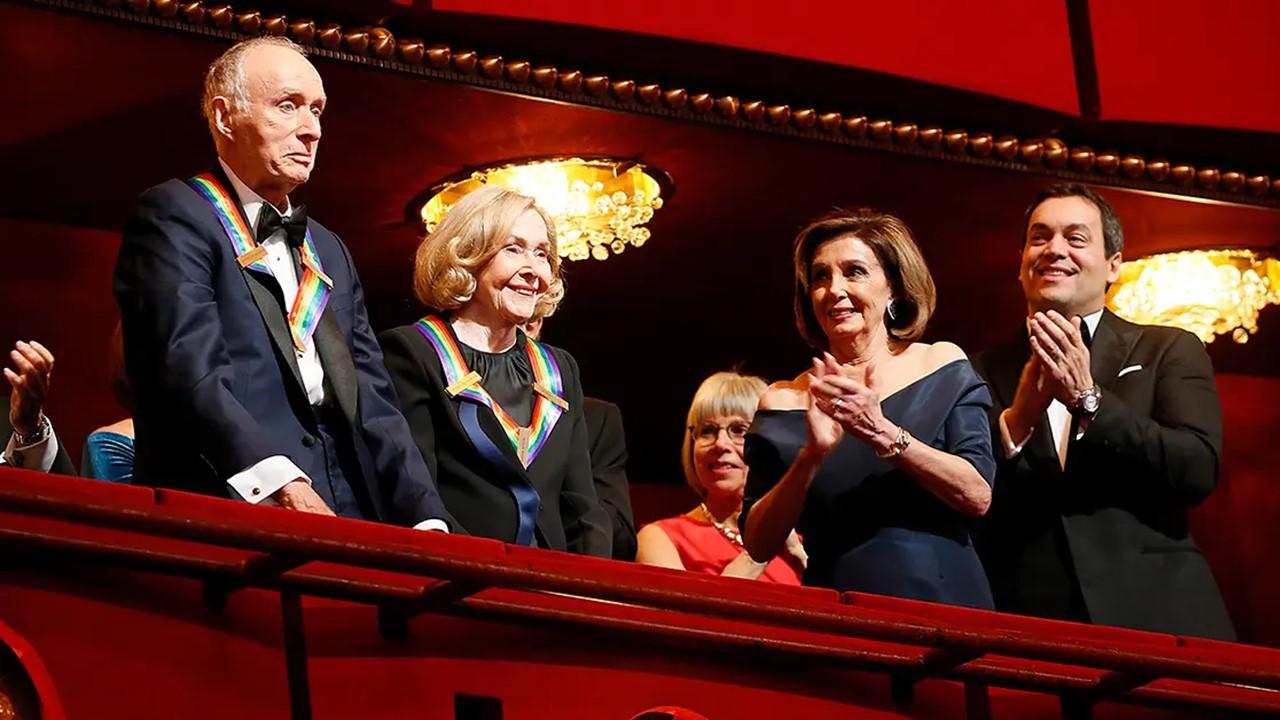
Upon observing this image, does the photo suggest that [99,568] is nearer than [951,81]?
Yes

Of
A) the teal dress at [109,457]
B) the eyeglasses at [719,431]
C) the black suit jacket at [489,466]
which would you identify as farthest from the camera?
the eyeglasses at [719,431]

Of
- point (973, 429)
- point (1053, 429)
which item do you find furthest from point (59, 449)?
point (1053, 429)

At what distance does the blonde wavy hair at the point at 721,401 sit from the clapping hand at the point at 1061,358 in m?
0.86

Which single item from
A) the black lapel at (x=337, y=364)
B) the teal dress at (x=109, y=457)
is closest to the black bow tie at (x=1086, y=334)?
the black lapel at (x=337, y=364)

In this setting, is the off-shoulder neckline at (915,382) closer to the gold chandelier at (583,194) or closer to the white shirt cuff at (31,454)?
the white shirt cuff at (31,454)

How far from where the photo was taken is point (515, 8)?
4.39 m

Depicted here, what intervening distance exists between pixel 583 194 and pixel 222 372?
251 centimetres

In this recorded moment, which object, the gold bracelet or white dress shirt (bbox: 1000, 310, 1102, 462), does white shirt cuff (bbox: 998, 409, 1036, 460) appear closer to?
white dress shirt (bbox: 1000, 310, 1102, 462)

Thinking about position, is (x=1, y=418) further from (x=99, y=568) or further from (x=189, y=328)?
(x=99, y=568)

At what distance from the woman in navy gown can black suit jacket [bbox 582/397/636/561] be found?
0.41 metres

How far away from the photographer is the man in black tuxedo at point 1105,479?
10.5 ft

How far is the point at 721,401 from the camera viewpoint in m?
4.00

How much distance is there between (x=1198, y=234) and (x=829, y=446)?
3131mm

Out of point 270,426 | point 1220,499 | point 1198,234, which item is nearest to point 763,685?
point 270,426
